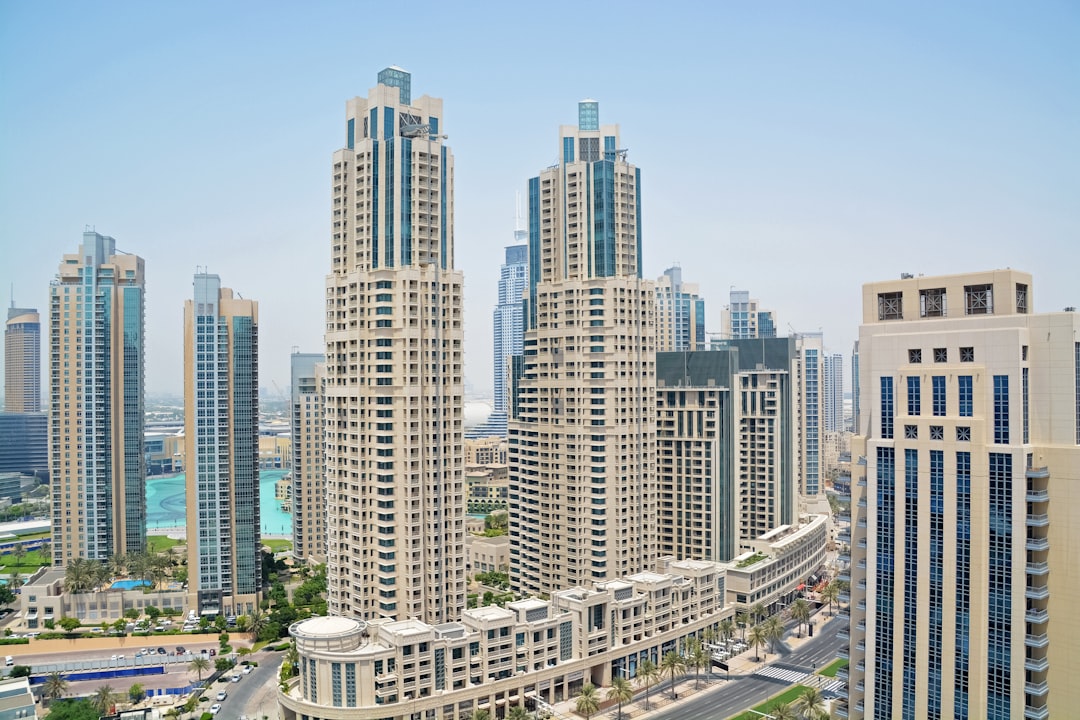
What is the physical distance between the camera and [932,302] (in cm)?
2511

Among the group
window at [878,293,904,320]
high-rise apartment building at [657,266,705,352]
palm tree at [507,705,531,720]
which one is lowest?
palm tree at [507,705,531,720]

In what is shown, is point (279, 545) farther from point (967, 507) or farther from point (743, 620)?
point (967, 507)

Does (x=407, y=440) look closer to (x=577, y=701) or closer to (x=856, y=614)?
(x=577, y=701)

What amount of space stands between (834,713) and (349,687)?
1915 centimetres

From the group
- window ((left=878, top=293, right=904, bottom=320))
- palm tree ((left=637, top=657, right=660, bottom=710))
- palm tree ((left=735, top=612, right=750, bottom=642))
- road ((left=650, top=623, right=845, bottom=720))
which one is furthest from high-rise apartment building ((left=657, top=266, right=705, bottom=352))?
window ((left=878, top=293, right=904, bottom=320))

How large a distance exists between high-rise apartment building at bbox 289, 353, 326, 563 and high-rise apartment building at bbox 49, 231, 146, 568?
12.3 m

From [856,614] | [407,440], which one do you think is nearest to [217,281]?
[407,440]

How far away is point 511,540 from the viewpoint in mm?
53406

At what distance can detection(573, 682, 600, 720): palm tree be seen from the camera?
35.4m

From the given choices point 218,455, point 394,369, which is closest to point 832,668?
point 394,369

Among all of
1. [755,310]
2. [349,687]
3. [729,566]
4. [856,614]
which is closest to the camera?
[856,614]

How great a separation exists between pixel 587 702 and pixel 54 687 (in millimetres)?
26548

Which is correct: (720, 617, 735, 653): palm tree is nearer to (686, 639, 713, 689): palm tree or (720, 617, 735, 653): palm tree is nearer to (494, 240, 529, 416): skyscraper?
(686, 639, 713, 689): palm tree

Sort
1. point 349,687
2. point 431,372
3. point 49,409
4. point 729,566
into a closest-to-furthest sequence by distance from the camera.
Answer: point 349,687
point 431,372
point 729,566
point 49,409
